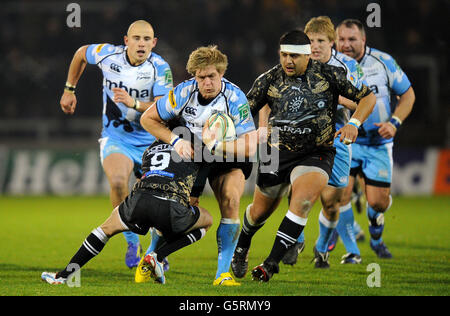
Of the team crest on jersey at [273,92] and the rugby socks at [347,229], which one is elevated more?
the team crest on jersey at [273,92]

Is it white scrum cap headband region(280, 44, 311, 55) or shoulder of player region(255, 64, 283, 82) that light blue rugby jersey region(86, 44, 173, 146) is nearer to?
shoulder of player region(255, 64, 283, 82)

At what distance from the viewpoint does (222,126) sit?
639cm

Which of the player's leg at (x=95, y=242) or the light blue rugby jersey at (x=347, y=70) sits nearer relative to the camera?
the player's leg at (x=95, y=242)

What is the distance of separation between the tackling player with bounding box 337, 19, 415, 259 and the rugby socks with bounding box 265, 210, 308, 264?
7.57 feet

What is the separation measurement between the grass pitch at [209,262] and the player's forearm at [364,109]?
147 centimetres

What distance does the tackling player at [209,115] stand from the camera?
6418 mm

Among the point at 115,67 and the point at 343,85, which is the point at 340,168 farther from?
the point at 115,67

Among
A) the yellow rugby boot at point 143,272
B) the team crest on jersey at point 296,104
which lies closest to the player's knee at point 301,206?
the team crest on jersey at point 296,104

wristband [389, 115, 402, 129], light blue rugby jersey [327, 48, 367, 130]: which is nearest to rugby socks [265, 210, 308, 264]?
light blue rugby jersey [327, 48, 367, 130]

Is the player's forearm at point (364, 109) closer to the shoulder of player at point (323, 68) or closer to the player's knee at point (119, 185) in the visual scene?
the shoulder of player at point (323, 68)

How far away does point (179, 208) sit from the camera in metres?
6.34

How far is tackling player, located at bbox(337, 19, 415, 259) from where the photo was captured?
8.86 metres

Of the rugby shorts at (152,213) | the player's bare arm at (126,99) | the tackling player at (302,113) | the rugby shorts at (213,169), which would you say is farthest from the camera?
the player's bare arm at (126,99)
